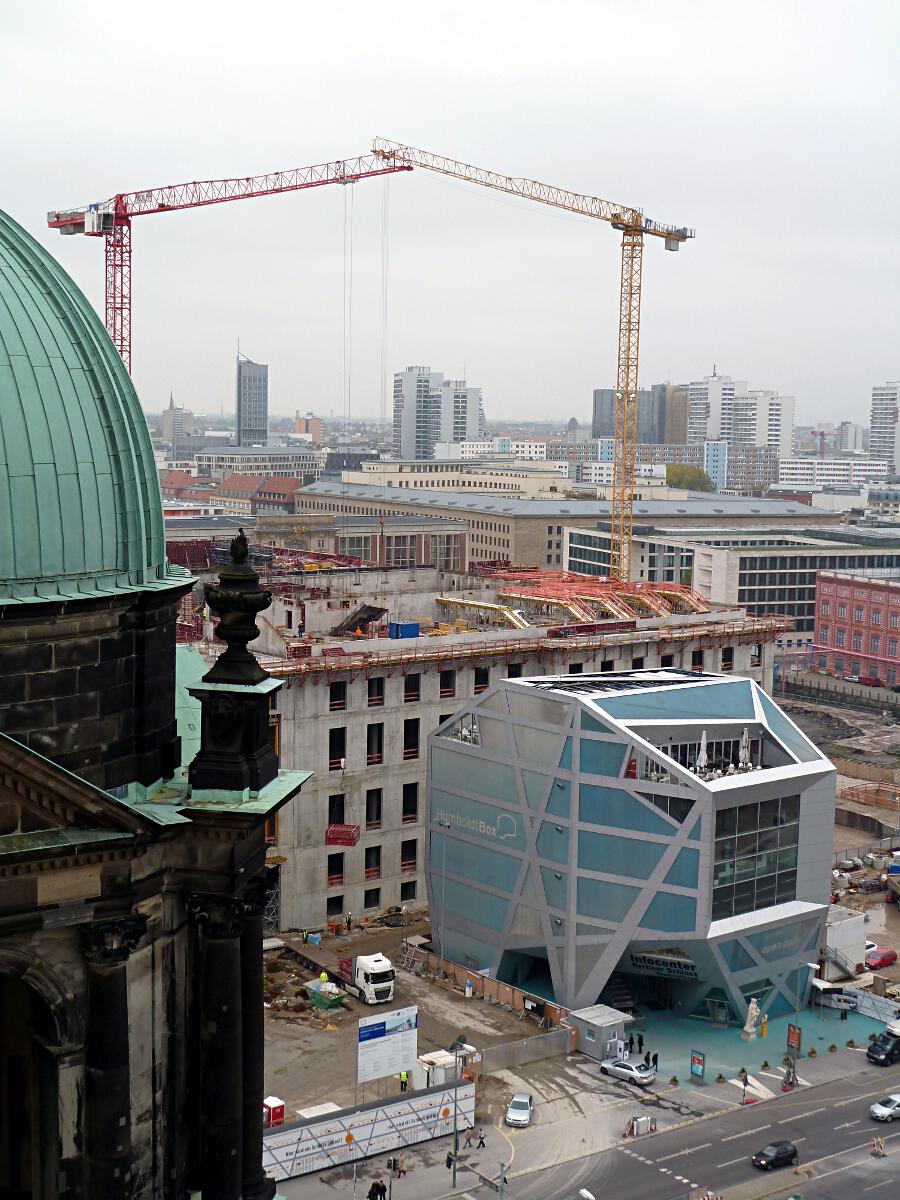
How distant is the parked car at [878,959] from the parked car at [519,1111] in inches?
1312

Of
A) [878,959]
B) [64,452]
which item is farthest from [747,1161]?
[64,452]

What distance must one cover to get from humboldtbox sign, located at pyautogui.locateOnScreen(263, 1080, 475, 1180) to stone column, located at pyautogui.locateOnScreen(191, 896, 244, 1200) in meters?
40.0

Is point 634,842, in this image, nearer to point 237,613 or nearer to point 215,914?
point 215,914

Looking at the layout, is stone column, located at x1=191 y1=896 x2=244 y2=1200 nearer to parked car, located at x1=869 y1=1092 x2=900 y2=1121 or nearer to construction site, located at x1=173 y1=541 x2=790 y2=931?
parked car, located at x1=869 y1=1092 x2=900 y2=1121

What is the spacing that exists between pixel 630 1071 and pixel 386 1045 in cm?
1488

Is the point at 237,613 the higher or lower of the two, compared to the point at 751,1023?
higher

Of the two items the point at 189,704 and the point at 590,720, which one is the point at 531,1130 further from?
the point at 189,704

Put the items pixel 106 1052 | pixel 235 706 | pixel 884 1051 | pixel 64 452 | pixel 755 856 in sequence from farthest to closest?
1. pixel 755 856
2. pixel 884 1051
3. pixel 235 706
4. pixel 106 1052
5. pixel 64 452

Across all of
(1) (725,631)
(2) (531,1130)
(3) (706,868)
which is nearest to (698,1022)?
(3) (706,868)

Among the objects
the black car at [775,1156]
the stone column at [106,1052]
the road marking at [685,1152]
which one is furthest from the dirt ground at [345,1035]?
the stone column at [106,1052]

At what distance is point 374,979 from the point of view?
3524 inches

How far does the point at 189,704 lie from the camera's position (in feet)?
114

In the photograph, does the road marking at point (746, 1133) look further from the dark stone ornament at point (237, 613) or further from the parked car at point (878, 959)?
the dark stone ornament at point (237, 613)

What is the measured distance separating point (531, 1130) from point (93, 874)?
53.3 meters
